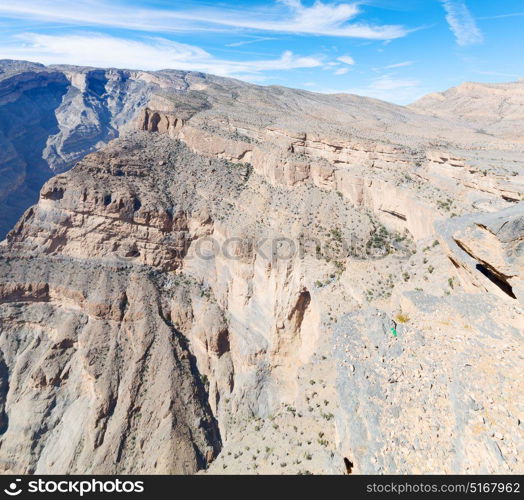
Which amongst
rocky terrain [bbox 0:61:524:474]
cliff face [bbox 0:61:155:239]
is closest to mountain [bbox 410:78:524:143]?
rocky terrain [bbox 0:61:524:474]

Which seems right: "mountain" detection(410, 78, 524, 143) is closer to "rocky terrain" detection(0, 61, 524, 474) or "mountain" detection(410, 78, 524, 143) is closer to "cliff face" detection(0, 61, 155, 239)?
"rocky terrain" detection(0, 61, 524, 474)

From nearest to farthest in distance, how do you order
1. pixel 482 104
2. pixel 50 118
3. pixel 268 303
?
pixel 268 303, pixel 482 104, pixel 50 118

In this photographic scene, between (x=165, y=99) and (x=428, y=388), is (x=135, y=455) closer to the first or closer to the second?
(x=428, y=388)

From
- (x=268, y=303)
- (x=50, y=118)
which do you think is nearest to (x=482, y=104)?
(x=268, y=303)

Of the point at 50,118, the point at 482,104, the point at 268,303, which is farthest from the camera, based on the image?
the point at 50,118

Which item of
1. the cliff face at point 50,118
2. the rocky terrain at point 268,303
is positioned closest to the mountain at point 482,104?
the rocky terrain at point 268,303

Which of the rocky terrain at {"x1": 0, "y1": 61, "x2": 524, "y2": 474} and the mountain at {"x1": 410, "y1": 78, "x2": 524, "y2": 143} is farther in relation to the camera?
the mountain at {"x1": 410, "y1": 78, "x2": 524, "y2": 143}

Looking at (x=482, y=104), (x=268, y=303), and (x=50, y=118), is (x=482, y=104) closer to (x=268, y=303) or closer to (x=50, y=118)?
(x=268, y=303)

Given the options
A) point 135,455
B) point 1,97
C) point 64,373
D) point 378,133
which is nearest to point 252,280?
point 135,455
